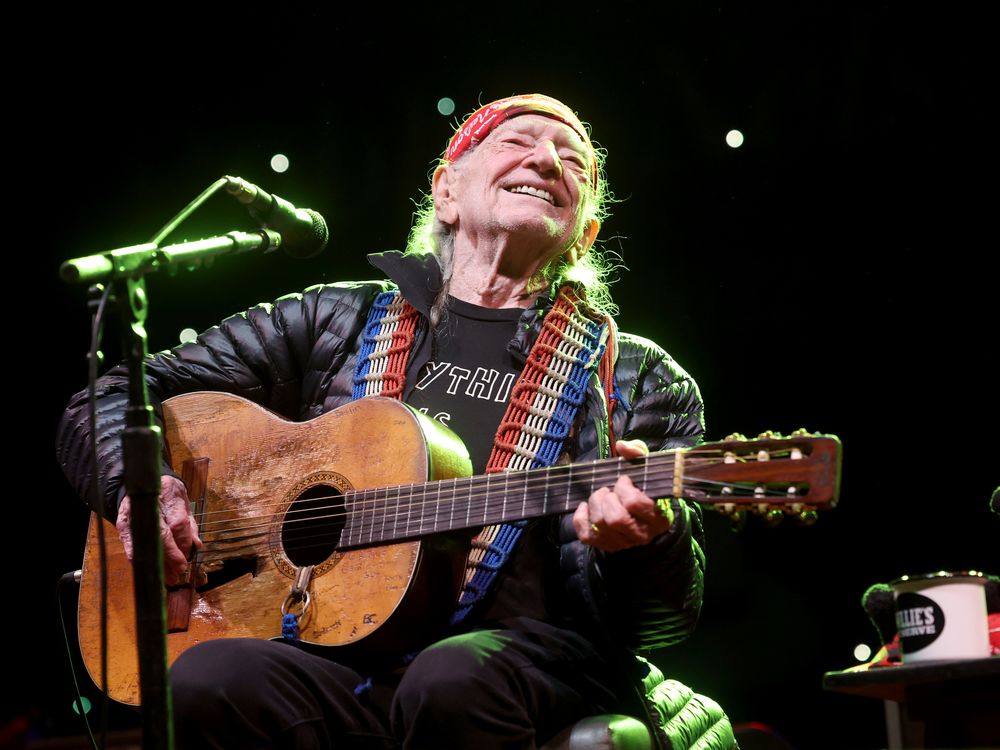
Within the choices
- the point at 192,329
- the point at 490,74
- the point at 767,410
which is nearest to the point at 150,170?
the point at 192,329

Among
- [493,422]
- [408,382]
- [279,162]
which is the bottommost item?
[493,422]

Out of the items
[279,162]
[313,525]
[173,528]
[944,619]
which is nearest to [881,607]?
[944,619]

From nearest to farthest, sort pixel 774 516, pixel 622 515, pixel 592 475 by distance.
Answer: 1. pixel 774 516
2. pixel 622 515
3. pixel 592 475

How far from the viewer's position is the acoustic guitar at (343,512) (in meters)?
2.40

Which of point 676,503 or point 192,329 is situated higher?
point 192,329

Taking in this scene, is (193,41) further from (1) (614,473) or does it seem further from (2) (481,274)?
(1) (614,473)

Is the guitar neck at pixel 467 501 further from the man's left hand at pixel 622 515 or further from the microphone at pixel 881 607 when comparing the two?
the microphone at pixel 881 607

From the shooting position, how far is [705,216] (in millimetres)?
4594

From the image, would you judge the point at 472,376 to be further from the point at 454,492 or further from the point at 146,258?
the point at 146,258

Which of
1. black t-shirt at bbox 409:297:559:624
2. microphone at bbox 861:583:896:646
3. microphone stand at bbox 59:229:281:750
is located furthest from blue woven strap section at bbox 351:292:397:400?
microphone at bbox 861:583:896:646

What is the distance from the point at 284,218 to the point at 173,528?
852 mm

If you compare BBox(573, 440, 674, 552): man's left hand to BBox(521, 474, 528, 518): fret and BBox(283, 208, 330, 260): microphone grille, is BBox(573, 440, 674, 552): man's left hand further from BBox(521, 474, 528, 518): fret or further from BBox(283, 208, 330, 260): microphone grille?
BBox(283, 208, 330, 260): microphone grille

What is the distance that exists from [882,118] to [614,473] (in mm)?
2678

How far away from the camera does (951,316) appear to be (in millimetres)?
4207
